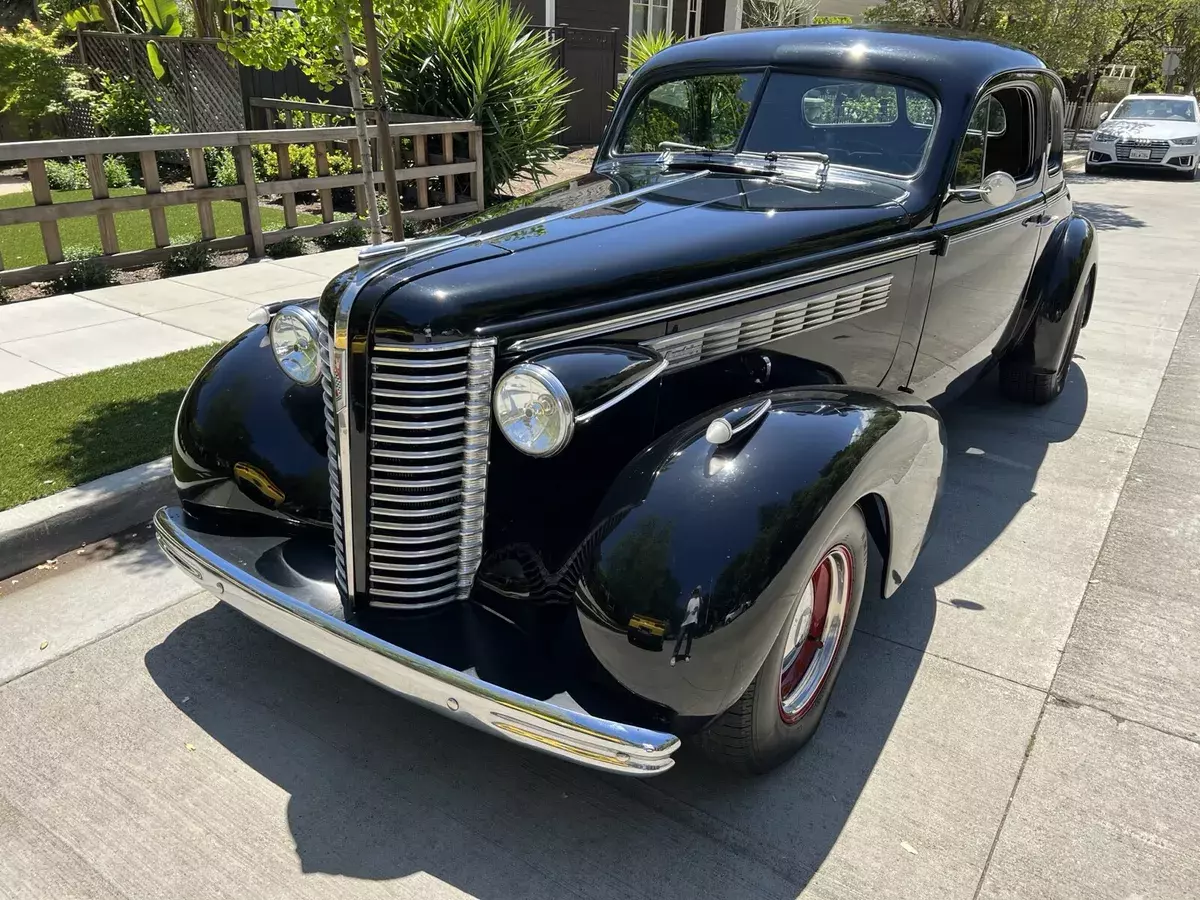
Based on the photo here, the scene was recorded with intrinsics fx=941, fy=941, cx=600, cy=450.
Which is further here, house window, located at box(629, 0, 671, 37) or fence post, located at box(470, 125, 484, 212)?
house window, located at box(629, 0, 671, 37)

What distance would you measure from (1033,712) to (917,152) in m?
2.13

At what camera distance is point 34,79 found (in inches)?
478

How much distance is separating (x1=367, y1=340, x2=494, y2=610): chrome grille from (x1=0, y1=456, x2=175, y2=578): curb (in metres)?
1.78

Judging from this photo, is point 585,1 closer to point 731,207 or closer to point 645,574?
point 731,207

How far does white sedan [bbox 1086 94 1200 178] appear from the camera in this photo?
16.7 m

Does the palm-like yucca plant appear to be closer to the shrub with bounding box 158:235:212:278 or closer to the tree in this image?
the shrub with bounding box 158:235:212:278

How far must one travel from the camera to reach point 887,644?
329 cm

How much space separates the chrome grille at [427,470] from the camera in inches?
92.4

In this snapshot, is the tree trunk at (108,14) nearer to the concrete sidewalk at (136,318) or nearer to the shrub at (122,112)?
the shrub at (122,112)

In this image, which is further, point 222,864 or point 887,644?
point 887,644

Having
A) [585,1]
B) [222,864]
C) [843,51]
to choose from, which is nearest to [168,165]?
[585,1]

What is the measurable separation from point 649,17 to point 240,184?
12719mm

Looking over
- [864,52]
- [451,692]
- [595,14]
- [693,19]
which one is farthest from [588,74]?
[451,692]

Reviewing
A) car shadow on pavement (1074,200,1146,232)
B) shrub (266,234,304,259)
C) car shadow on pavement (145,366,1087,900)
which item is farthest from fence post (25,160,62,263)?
car shadow on pavement (1074,200,1146,232)
